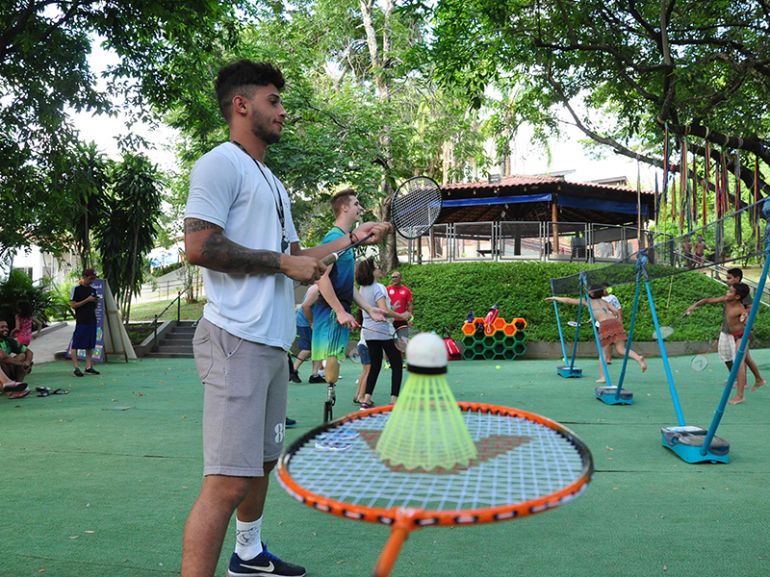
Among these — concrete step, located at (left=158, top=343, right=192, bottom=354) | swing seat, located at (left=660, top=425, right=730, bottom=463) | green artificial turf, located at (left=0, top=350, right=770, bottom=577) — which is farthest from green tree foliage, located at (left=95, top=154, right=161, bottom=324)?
swing seat, located at (left=660, top=425, right=730, bottom=463)

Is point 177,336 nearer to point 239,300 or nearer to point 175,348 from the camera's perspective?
point 175,348

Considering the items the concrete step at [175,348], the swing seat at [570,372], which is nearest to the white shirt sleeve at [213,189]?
the swing seat at [570,372]

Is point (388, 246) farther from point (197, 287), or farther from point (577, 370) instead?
point (197, 287)

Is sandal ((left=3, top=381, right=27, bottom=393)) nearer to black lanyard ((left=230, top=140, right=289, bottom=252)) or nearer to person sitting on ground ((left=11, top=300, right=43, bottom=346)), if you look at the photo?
person sitting on ground ((left=11, top=300, right=43, bottom=346))

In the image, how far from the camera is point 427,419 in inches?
56.5

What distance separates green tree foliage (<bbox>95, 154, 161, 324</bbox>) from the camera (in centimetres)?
1773

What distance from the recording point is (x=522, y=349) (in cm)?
1480

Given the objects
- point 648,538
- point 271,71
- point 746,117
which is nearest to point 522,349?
point 746,117

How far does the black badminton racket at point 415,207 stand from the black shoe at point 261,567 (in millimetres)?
2521

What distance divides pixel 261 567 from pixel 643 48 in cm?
1264

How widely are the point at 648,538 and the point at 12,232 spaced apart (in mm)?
12784

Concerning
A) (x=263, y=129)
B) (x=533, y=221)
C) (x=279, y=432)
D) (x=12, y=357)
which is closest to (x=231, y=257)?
(x=263, y=129)

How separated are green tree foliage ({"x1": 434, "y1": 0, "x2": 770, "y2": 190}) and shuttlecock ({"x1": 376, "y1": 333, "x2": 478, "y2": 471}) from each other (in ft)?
35.6

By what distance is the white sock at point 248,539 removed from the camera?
2.74 m
